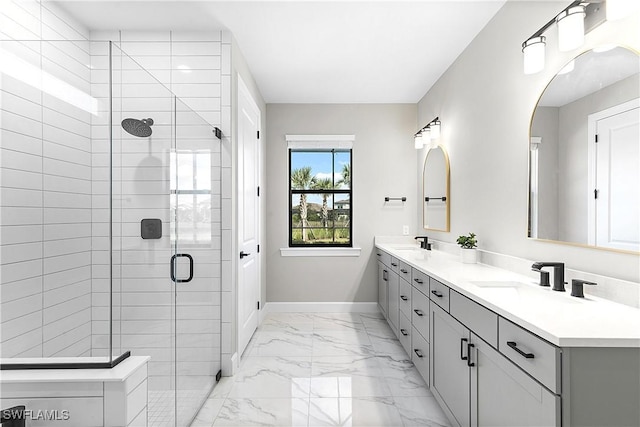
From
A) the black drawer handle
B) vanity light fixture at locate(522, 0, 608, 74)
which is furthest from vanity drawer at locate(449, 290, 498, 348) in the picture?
vanity light fixture at locate(522, 0, 608, 74)

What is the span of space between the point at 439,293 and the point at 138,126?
71.2 inches

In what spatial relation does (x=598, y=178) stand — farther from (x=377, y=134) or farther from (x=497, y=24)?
(x=377, y=134)

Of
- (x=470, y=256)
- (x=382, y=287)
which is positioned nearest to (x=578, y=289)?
(x=470, y=256)

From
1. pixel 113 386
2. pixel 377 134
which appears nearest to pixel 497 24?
pixel 377 134

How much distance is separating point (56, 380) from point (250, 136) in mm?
2689

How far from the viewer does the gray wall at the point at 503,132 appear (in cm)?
178

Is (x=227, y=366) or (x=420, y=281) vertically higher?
(x=420, y=281)

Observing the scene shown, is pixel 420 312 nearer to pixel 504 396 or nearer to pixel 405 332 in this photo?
pixel 405 332

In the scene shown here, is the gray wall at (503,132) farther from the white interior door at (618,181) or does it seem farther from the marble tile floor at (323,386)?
the marble tile floor at (323,386)

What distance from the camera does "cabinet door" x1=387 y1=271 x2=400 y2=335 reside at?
3.52m

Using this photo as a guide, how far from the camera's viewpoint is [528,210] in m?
2.24

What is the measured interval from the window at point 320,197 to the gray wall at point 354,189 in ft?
0.43

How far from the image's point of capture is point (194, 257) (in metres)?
2.39

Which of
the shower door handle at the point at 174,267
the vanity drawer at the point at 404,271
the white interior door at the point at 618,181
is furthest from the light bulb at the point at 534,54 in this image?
the shower door handle at the point at 174,267
